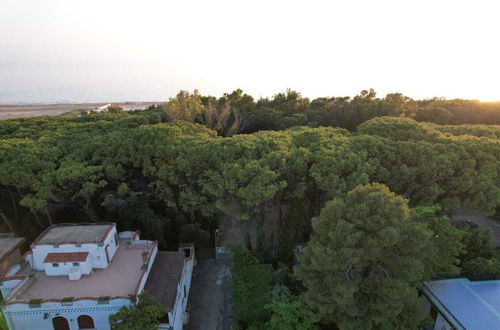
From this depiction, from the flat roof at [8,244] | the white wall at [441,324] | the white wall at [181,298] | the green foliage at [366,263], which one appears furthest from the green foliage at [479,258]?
the flat roof at [8,244]

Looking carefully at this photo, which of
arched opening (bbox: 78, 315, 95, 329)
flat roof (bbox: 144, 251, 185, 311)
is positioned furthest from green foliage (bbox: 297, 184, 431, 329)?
arched opening (bbox: 78, 315, 95, 329)

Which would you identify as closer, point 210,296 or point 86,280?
point 86,280

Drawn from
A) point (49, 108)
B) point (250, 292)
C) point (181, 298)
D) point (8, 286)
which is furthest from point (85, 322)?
point (49, 108)

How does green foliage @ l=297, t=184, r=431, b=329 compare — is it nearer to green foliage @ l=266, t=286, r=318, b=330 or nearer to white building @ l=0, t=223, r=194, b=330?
green foliage @ l=266, t=286, r=318, b=330

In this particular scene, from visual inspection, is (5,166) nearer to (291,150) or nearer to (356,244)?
(291,150)

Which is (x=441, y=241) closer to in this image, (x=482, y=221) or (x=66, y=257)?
(x=482, y=221)

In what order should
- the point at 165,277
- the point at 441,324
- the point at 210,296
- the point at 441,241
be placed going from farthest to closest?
the point at 210,296, the point at 165,277, the point at 441,241, the point at 441,324
